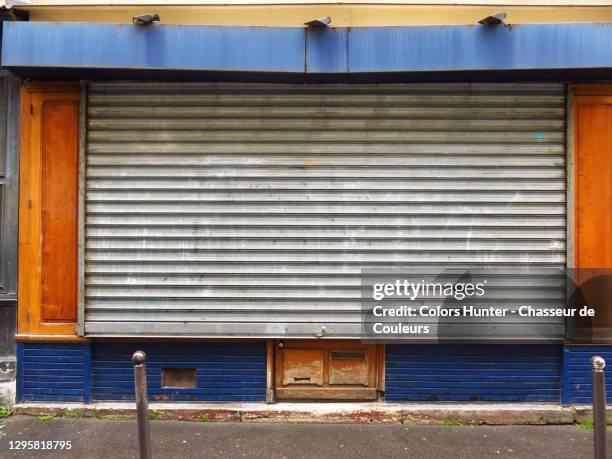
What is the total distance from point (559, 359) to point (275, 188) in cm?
358

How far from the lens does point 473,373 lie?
16.0 ft

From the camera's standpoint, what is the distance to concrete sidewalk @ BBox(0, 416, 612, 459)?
4109mm

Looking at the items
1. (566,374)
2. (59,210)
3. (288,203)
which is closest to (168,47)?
(288,203)

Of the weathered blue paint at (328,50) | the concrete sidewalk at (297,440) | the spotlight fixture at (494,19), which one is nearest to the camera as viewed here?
the concrete sidewalk at (297,440)

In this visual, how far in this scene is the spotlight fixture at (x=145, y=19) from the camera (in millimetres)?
4402

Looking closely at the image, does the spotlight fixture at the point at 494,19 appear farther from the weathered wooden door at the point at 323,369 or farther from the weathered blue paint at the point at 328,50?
the weathered wooden door at the point at 323,369

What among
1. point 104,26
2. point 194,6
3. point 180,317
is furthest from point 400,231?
point 104,26

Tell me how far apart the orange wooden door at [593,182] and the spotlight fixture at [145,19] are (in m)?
→ 4.49

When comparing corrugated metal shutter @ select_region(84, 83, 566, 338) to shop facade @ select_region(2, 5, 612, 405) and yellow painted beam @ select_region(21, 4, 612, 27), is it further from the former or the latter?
yellow painted beam @ select_region(21, 4, 612, 27)

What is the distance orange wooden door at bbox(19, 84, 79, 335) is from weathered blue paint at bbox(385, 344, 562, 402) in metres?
3.61

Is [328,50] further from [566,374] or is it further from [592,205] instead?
[566,374]

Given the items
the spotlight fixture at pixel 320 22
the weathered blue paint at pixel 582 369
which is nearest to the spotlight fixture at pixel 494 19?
the spotlight fixture at pixel 320 22

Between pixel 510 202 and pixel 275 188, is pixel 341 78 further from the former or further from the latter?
pixel 510 202

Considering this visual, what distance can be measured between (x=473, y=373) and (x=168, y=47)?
4.67 metres
